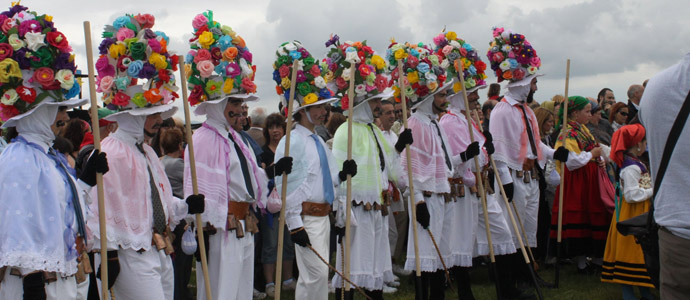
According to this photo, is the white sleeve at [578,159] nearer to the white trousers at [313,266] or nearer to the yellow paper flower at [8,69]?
the white trousers at [313,266]

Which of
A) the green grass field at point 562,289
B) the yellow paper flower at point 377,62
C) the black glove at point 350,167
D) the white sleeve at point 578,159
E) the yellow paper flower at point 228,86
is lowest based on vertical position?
the green grass field at point 562,289

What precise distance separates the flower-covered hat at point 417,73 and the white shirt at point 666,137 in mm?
4037

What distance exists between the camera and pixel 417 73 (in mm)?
7961

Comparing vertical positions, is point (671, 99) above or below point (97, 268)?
above

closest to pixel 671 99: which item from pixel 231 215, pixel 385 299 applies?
pixel 231 215

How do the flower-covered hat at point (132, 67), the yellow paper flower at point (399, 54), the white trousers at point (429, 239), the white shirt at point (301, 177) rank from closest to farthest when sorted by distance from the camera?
1. the flower-covered hat at point (132, 67)
2. the white shirt at point (301, 177)
3. the white trousers at point (429, 239)
4. the yellow paper flower at point (399, 54)

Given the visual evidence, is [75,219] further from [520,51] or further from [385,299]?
[520,51]

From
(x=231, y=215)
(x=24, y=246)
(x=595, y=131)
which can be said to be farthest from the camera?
(x=595, y=131)

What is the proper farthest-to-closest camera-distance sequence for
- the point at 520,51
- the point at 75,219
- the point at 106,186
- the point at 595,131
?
the point at 595,131
the point at 520,51
the point at 106,186
the point at 75,219

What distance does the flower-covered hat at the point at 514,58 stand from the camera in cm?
896

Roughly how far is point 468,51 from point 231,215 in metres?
4.13

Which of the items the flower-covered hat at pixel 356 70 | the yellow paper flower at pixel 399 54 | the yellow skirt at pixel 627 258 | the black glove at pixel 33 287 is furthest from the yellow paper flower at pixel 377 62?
the black glove at pixel 33 287

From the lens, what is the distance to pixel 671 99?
383 cm

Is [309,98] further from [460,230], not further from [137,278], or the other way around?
[460,230]
